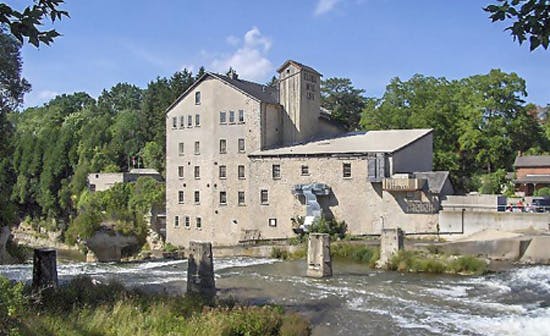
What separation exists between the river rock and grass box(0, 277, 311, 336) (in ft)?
85.5

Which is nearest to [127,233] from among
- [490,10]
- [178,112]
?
[178,112]

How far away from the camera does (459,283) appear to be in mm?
23688

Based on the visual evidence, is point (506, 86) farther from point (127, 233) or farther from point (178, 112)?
point (127, 233)

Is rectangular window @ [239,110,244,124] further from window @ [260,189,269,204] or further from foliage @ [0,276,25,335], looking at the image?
foliage @ [0,276,25,335]

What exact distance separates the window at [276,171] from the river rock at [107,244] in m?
12.4

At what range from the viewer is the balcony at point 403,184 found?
34312mm

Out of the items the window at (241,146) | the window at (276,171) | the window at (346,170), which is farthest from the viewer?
the window at (241,146)

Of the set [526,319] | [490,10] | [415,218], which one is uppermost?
[490,10]

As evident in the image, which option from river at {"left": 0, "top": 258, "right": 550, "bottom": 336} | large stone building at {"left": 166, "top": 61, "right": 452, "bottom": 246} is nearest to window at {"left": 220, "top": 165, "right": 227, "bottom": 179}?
large stone building at {"left": 166, "top": 61, "right": 452, "bottom": 246}

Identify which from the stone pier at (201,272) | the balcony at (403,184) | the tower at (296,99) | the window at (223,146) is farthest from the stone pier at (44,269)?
the tower at (296,99)

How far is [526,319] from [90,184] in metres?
46.3

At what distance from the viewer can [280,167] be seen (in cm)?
3941

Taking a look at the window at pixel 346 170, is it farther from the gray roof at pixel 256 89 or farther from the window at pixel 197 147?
the window at pixel 197 147

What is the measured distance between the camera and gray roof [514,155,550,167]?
44.8m
